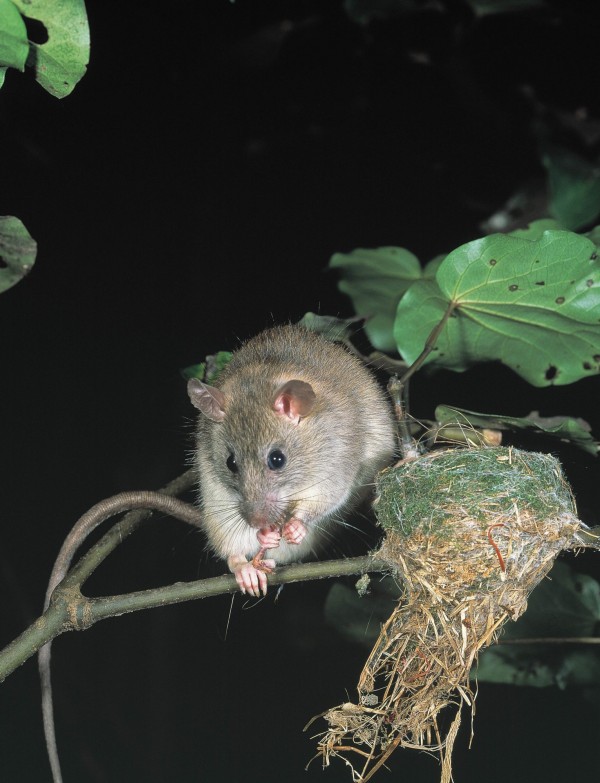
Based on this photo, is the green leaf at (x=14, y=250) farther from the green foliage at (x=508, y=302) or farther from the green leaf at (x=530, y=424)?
the green leaf at (x=530, y=424)

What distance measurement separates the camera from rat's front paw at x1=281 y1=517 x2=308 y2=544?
2.24 meters

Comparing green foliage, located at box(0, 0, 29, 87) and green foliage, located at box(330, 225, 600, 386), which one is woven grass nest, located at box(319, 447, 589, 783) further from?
green foliage, located at box(0, 0, 29, 87)

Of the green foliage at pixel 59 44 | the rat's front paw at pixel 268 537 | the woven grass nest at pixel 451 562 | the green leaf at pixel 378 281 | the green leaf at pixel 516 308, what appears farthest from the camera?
the green leaf at pixel 378 281

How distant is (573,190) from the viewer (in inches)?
102

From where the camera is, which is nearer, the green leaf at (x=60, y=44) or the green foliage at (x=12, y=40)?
the green foliage at (x=12, y=40)

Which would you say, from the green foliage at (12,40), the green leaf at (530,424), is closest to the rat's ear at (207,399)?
the green leaf at (530,424)

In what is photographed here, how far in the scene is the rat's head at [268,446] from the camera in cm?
224

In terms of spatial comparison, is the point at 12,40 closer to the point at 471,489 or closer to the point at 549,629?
the point at 471,489

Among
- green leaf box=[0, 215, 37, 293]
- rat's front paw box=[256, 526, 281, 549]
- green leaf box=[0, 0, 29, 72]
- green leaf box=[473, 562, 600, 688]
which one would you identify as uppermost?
green leaf box=[0, 0, 29, 72]

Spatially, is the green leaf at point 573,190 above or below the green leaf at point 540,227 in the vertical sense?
below

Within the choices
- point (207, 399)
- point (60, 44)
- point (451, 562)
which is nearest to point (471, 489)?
point (451, 562)

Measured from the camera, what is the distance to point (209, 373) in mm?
2715

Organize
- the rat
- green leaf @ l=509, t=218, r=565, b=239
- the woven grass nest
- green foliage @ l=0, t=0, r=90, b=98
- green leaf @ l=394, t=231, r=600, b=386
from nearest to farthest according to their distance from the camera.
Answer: green foliage @ l=0, t=0, r=90, b=98 → the woven grass nest → green leaf @ l=394, t=231, r=600, b=386 → the rat → green leaf @ l=509, t=218, r=565, b=239

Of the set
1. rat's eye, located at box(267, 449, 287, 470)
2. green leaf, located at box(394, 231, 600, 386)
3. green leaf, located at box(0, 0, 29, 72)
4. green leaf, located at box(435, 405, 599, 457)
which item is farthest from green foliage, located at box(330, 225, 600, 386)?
green leaf, located at box(0, 0, 29, 72)
